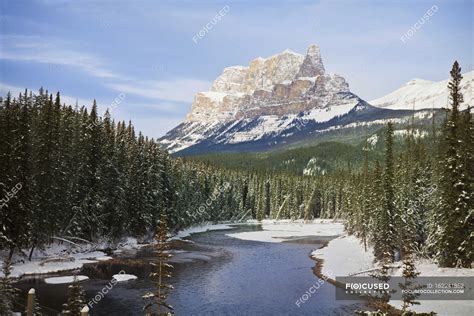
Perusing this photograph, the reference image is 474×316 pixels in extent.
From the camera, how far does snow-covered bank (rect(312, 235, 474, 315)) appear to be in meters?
33.3

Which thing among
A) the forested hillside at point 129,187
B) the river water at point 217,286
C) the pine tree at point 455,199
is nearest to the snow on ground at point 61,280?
the river water at point 217,286

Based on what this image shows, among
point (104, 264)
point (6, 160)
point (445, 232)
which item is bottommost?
point (104, 264)

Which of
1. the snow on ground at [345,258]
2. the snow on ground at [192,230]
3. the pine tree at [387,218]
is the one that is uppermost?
the pine tree at [387,218]

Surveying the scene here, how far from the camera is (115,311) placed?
111 feet

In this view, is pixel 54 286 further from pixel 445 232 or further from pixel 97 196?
pixel 445 232

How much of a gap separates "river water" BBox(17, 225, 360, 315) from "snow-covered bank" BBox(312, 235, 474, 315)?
3.23m

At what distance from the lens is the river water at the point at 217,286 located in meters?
35.9

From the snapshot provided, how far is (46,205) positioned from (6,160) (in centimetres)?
978

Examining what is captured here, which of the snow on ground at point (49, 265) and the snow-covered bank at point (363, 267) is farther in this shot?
the snow on ground at point (49, 265)

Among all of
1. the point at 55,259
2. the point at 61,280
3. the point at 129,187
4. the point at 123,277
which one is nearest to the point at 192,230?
the point at 129,187

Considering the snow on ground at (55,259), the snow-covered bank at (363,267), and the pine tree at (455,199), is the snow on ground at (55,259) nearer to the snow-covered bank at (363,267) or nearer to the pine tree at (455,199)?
the snow-covered bank at (363,267)

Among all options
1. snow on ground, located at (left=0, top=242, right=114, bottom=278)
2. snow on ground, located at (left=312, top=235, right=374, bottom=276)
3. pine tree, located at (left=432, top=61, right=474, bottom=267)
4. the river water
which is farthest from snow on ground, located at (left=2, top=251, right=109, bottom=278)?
pine tree, located at (left=432, top=61, right=474, bottom=267)

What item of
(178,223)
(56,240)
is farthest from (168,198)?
(56,240)

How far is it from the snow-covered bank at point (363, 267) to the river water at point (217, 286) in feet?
10.6
